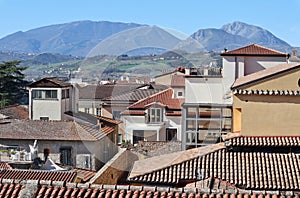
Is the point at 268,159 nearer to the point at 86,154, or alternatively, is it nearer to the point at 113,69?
the point at 86,154

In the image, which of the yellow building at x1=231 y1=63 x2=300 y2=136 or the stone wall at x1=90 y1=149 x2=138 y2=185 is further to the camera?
the stone wall at x1=90 y1=149 x2=138 y2=185

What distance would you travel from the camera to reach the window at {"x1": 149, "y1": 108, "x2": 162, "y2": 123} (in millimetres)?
34750

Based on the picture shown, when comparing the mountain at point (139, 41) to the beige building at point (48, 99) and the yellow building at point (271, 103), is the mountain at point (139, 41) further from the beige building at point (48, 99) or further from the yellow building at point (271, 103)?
the yellow building at point (271, 103)

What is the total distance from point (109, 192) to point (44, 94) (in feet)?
77.8

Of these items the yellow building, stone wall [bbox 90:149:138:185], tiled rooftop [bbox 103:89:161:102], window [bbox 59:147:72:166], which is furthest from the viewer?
tiled rooftop [bbox 103:89:161:102]

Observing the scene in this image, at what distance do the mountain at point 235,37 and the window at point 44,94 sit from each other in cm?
4611

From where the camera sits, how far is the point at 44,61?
145 m

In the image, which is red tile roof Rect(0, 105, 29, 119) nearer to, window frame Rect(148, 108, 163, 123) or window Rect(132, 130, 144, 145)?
window Rect(132, 130, 144, 145)

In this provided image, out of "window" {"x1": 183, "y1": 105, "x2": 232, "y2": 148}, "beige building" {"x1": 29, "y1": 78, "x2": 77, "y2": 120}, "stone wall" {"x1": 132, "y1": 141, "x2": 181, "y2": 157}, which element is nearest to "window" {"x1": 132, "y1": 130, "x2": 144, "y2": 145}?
"beige building" {"x1": 29, "y1": 78, "x2": 77, "y2": 120}

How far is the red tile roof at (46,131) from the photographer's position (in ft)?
85.2

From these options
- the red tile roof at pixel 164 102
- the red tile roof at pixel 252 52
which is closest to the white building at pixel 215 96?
the red tile roof at pixel 252 52

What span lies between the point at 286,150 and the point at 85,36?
175 m

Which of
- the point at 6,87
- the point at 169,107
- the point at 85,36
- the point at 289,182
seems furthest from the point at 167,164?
the point at 85,36

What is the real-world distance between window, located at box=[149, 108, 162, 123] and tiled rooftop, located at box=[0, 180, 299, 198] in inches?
1003
